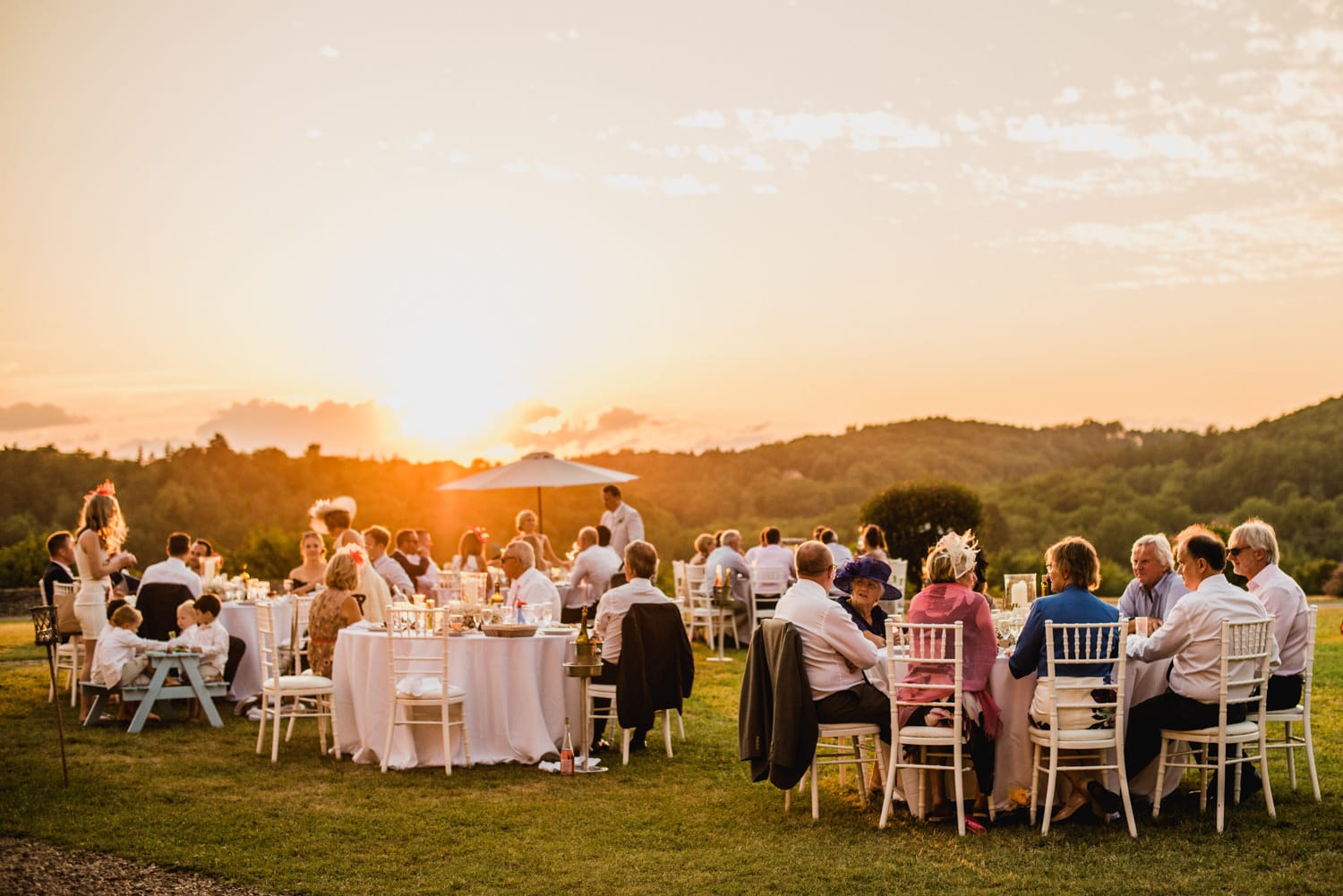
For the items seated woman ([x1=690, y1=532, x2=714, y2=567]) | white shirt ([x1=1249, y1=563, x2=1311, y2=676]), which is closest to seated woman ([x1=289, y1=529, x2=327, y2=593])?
seated woman ([x1=690, y1=532, x2=714, y2=567])

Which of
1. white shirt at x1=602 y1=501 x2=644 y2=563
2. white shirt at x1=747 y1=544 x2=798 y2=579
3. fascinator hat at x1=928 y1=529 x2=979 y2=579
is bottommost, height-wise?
white shirt at x1=747 y1=544 x2=798 y2=579

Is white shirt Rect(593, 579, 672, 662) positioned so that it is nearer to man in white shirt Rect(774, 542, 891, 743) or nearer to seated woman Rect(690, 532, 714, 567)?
man in white shirt Rect(774, 542, 891, 743)

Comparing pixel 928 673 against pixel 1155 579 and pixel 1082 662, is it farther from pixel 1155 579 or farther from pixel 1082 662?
pixel 1155 579

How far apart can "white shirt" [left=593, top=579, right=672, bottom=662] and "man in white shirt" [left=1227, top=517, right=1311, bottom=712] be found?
3.34m

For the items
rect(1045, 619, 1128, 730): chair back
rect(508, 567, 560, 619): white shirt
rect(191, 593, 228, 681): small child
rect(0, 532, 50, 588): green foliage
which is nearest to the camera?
rect(1045, 619, 1128, 730): chair back

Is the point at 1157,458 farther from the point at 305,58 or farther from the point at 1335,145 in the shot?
the point at 305,58

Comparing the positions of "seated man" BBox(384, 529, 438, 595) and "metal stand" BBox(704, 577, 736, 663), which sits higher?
"seated man" BBox(384, 529, 438, 595)

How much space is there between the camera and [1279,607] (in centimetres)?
604

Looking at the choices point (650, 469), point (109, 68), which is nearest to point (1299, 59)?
point (109, 68)

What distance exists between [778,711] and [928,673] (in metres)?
0.74

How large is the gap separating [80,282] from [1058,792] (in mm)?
13874

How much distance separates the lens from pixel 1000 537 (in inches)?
1286

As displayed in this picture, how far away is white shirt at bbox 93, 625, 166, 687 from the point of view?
872 centimetres

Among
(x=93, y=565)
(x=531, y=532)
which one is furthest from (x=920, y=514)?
(x=93, y=565)
